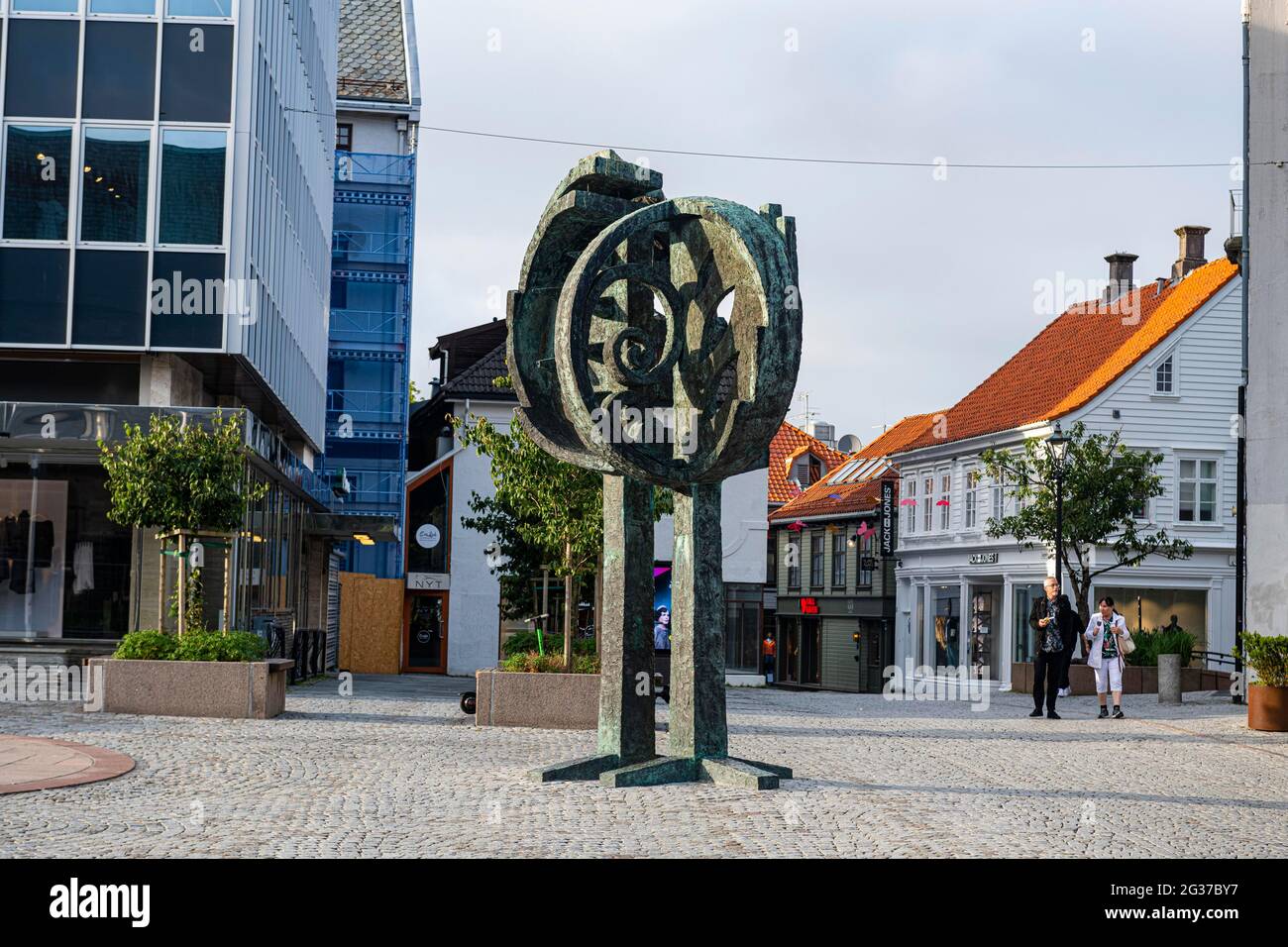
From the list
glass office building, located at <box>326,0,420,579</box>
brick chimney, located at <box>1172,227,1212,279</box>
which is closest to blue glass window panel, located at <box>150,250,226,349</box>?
glass office building, located at <box>326,0,420,579</box>

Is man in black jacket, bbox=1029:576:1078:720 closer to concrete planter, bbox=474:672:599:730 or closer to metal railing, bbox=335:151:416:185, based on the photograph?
concrete planter, bbox=474:672:599:730

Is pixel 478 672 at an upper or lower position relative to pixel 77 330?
lower

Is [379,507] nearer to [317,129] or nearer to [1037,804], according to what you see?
[317,129]

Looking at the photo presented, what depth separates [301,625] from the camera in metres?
36.3

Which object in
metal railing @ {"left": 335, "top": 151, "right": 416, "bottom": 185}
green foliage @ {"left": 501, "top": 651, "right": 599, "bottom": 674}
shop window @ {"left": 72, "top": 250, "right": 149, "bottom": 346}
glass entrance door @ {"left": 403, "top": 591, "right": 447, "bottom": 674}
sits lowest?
glass entrance door @ {"left": 403, "top": 591, "right": 447, "bottom": 674}

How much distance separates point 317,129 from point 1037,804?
A: 28.2 metres

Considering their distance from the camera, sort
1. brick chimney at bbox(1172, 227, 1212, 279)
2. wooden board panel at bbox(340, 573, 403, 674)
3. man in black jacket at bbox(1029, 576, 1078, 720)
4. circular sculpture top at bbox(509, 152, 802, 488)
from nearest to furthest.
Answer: circular sculpture top at bbox(509, 152, 802, 488) < man in black jacket at bbox(1029, 576, 1078, 720) < wooden board panel at bbox(340, 573, 403, 674) < brick chimney at bbox(1172, 227, 1212, 279)

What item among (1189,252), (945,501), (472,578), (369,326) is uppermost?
(1189,252)

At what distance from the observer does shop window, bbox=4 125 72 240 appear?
81.8ft

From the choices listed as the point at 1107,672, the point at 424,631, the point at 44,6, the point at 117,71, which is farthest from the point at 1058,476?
the point at 424,631

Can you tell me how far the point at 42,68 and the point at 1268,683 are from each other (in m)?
19.5

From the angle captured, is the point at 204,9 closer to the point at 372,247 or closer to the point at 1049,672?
the point at 1049,672

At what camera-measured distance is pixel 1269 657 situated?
65.7ft

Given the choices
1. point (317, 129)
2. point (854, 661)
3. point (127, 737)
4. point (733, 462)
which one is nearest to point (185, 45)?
point (317, 129)
